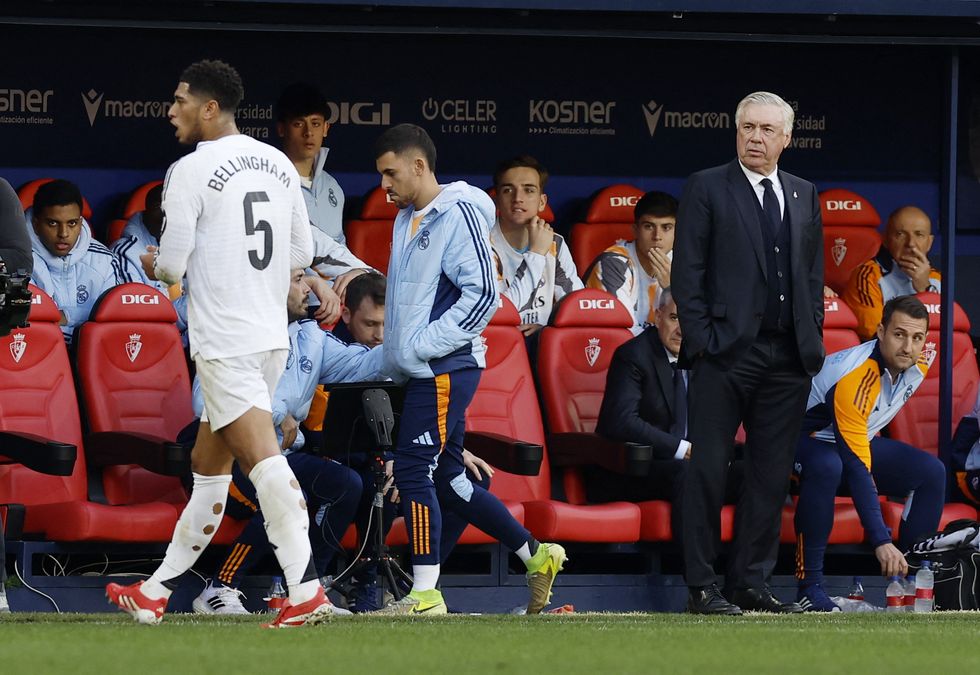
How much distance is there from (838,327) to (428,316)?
3.04 meters

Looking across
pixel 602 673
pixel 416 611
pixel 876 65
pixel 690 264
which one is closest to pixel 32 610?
pixel 416 611

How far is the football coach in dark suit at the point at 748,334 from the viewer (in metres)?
7.61

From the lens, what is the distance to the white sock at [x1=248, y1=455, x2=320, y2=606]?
6.24m

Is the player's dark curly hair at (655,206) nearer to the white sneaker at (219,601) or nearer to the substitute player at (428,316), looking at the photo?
the substitute player at (428,316)

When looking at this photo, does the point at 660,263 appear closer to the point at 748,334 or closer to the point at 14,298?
the point at 748,334

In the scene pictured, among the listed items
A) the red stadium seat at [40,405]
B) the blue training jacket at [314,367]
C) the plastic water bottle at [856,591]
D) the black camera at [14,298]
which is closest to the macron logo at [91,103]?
the red stadium seat at [40,405]

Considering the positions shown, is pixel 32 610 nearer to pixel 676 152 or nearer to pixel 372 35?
pixel 372 35

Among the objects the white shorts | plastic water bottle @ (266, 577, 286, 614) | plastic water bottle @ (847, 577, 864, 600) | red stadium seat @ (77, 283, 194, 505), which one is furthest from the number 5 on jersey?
plastic water bottle @ (847, 577, 864, 600)

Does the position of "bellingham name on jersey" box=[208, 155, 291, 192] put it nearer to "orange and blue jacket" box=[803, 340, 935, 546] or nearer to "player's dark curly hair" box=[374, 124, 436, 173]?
"player's dark curly hair" box=[374, 124, 436, 173]

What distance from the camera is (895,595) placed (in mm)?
8852

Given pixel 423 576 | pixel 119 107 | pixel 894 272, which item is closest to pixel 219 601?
pixel 423 576

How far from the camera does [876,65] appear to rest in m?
10.9

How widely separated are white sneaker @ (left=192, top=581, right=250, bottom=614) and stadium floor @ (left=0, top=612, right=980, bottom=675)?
693mm

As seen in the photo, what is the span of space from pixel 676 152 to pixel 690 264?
3214mm
